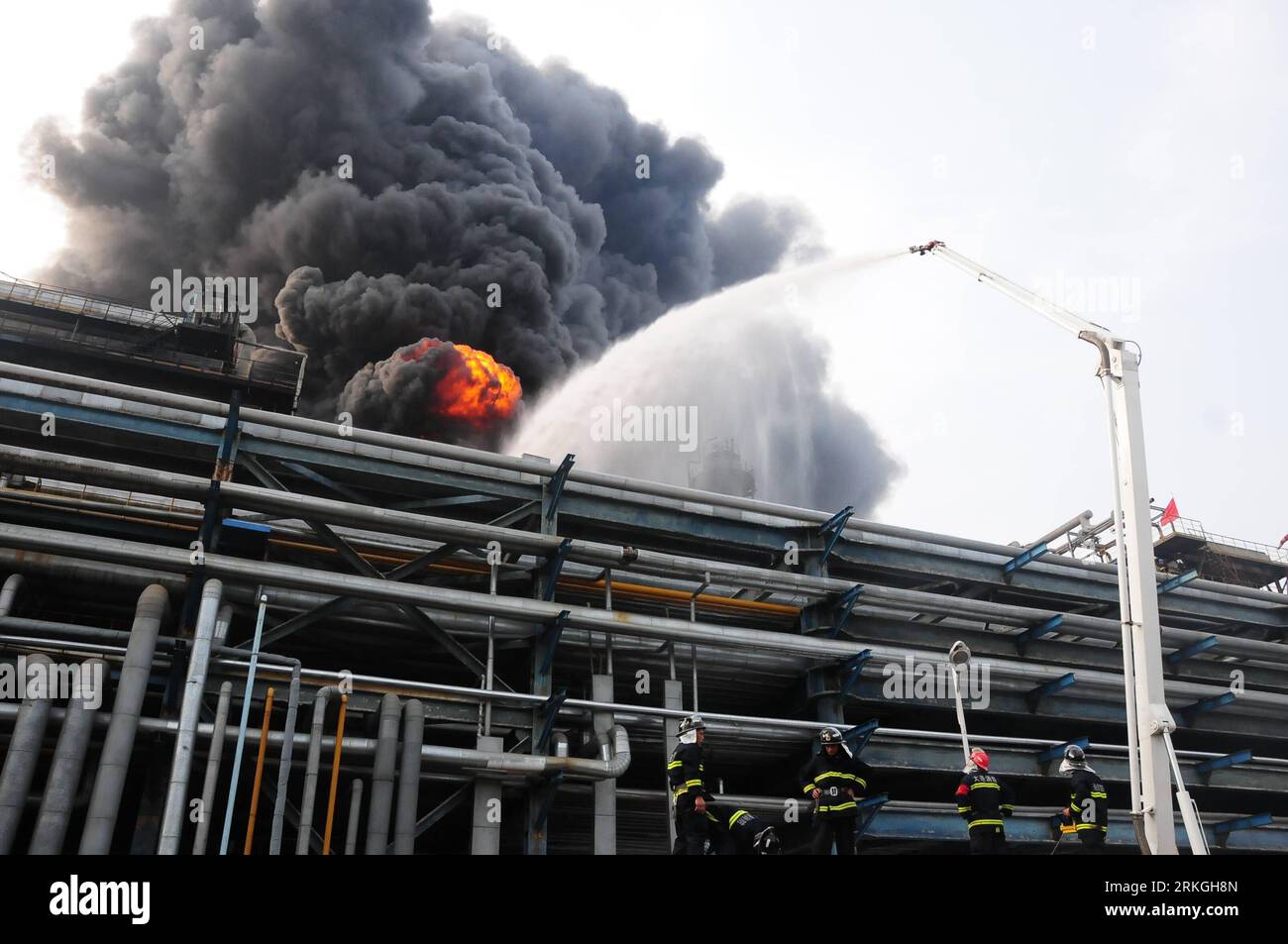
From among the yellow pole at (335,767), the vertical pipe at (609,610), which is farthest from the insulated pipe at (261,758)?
the vertical pipe at (609,610)

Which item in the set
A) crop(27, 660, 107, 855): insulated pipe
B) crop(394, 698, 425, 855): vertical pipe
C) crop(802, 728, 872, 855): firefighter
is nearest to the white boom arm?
crop(802, 728, 872, 855): firefighter

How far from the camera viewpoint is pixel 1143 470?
42.4ft

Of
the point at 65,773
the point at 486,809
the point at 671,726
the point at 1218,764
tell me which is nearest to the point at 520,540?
the point at 671,726

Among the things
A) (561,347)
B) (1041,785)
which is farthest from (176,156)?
(1041,785)

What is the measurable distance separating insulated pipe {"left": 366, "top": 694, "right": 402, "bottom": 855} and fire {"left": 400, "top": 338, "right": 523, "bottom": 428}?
1909 cm

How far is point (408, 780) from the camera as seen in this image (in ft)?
46.8

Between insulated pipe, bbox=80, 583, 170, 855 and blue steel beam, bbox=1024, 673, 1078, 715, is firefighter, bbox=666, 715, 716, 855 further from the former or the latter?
blue steel beam, bbox=1024, 673, 1078, 715

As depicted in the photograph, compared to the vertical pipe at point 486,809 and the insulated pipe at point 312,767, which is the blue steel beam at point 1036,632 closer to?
the vertical pipe at point 486,809

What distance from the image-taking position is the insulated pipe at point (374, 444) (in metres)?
16.8

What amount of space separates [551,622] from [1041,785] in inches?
493

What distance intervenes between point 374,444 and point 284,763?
6.21 metres

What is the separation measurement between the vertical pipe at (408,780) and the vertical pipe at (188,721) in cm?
268
